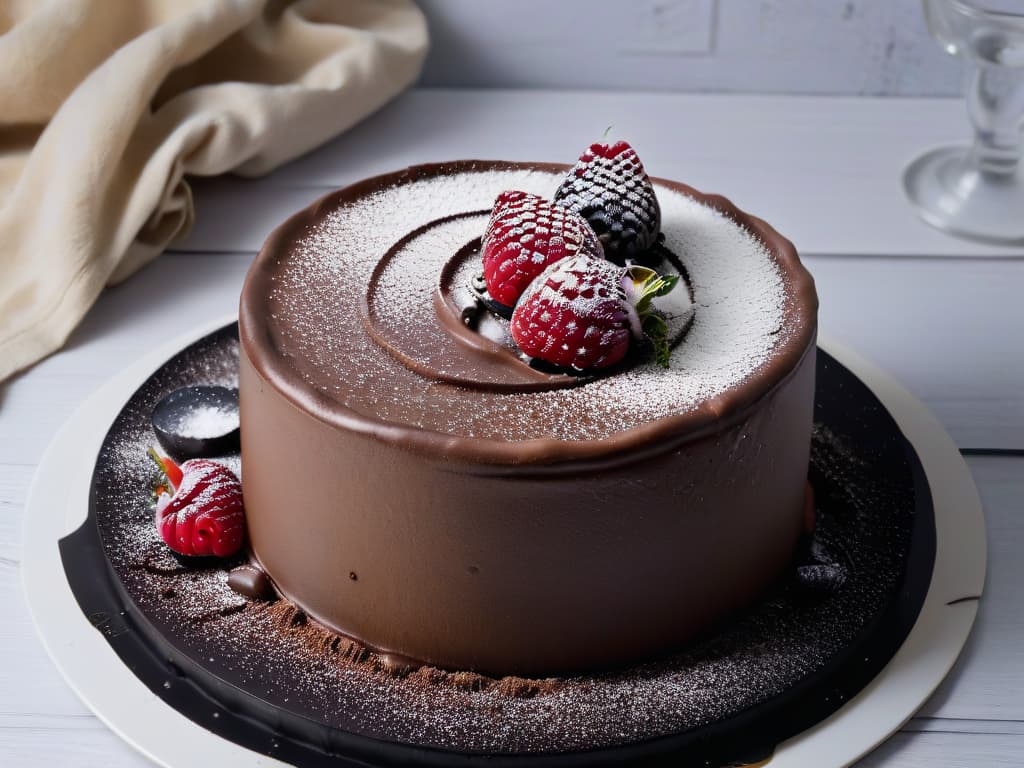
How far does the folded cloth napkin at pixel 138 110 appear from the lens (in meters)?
2.15

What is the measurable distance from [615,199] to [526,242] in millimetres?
164

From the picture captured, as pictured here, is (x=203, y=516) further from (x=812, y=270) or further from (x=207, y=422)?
(x=812, y=270)

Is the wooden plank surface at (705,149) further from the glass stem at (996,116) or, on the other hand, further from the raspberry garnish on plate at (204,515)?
the raspberry garnish on plate at (204,515)

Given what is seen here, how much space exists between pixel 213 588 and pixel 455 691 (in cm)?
32

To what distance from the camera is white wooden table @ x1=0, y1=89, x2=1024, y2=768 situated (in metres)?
1.45

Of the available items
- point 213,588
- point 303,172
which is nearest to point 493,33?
point 303,172

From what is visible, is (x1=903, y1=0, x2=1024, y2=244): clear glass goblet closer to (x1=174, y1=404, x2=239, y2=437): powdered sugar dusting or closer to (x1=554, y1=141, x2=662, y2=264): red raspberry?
(x1=554, y1=141, x2=662, y2=264): red raspberry

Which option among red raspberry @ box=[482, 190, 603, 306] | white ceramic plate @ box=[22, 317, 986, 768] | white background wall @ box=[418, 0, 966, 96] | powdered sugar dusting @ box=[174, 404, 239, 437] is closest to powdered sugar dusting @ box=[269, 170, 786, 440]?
red raspberry @ box=[482, 190, 603, 306]

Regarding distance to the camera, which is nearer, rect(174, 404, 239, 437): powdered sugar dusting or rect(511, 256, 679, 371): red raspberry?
rect(511, 256, 679, 371): red raspberry

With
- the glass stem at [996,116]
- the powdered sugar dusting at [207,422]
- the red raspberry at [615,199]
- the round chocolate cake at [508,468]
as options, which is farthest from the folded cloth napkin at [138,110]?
the glass stem at [996,116]

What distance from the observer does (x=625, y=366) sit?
145cm

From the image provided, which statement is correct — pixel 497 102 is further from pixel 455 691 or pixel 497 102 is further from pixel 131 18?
pixel 455 691

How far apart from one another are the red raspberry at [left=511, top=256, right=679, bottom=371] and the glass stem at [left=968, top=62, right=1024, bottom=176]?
1151 mm

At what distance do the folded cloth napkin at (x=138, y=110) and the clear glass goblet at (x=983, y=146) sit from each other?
0.99m
